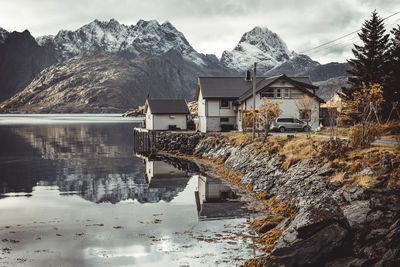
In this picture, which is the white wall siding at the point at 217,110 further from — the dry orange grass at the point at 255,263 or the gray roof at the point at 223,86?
the dry orange grass at the point at 255,263

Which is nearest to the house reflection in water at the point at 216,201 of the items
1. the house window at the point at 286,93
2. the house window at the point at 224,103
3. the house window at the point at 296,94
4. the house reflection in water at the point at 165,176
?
the house reflection in water at the point at 165,176

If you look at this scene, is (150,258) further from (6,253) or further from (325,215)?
(325,215)

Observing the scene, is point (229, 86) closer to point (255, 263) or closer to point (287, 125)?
point (287, 125)

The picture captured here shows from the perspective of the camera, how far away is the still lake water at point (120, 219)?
698 inches

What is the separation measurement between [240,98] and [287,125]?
9582 millimetres

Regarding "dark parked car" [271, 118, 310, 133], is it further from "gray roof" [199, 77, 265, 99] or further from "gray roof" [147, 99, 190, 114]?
"gray roof" [147, 99, 190, 114]

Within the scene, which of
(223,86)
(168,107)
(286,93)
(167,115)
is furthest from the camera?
(168,107)

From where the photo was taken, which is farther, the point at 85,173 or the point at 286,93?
the point at 286,93

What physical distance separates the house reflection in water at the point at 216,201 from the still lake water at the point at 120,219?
67mm

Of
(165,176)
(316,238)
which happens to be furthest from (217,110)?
(316,238)

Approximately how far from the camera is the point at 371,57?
48531 millimetres

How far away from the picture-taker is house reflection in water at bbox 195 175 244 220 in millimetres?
24561

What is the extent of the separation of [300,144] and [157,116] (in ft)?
129

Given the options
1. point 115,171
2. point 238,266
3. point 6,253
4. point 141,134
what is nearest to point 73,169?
point 115,171
